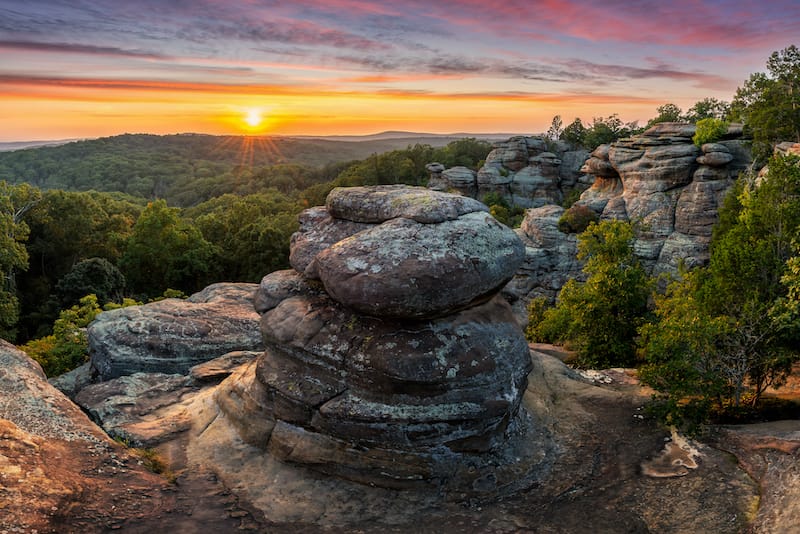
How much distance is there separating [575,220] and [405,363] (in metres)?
41.1

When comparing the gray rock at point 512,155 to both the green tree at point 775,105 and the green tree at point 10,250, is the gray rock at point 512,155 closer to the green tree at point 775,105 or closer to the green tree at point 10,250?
the green tree at point 775,105

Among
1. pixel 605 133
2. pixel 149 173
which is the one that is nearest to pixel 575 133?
pixel 605 133

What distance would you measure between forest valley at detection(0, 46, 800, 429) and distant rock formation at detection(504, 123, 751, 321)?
2.11 metres

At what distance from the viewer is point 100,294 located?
41906 mm

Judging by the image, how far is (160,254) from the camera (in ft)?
161

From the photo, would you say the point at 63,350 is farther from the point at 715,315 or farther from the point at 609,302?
the point at 715,315

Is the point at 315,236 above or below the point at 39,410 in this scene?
above

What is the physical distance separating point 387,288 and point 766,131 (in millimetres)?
42952

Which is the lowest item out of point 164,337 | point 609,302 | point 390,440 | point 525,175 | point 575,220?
point 164,337

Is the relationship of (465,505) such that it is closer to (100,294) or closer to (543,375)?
(543,375)

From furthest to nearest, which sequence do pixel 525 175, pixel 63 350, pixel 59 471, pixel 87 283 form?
pixel 525 175
pixel 87 283
pixel 63 350
pixel 59 471

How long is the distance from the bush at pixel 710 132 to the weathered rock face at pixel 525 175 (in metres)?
27.5

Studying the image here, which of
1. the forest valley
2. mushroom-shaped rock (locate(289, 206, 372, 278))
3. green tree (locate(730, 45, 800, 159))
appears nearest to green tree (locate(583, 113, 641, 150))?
the forest valley

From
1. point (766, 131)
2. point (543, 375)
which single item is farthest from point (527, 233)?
point (543, 375)
